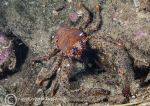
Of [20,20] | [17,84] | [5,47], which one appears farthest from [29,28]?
[17,84]

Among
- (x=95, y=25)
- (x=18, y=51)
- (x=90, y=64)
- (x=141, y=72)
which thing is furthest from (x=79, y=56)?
(x=18, y=51)

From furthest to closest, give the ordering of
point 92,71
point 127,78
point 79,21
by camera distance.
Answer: point 79,21, point 92,71, point 127,78

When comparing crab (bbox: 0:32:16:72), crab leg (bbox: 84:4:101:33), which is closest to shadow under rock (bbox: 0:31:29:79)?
crab (bbox: 0:32:16:72)

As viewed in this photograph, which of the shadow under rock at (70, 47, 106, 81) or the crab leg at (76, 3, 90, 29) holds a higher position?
the crab leg at (76, 3, 90, 29)

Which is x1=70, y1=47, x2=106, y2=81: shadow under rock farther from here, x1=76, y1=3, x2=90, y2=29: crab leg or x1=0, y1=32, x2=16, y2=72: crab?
x1=0, y1=32, x2=16, y2=72: crab

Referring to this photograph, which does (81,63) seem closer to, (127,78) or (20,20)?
(127,78)

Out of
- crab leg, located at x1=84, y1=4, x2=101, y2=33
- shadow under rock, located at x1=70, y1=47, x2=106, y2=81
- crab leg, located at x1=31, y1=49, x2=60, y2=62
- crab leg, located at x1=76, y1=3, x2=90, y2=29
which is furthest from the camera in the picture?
crab leg, located at x1=76, y1=3, x2=90, y2=29

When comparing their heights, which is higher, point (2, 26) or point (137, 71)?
point (2, 26)
